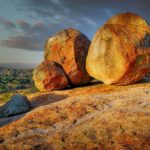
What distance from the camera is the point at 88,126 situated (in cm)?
1595

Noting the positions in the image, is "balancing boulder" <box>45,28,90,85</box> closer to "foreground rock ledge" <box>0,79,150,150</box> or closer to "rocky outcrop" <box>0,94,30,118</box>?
"rocky outcrop" <box>0,94,30,118</box>

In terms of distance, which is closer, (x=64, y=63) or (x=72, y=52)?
(x=72, y=52)

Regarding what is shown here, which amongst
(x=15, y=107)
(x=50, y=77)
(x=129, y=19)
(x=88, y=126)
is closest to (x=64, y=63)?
(x=50, y=77)

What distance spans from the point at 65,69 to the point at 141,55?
7872 millimetres

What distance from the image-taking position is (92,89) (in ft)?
87.2

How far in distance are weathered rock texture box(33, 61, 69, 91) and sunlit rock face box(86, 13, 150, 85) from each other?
330 cm

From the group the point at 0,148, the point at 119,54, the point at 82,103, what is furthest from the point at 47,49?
the point at 0,148

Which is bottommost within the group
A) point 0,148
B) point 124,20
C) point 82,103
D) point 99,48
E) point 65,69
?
point 0,148

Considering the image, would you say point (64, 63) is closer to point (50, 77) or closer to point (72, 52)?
point (72, 52)

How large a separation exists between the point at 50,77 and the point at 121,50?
292 inches

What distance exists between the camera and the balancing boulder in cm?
2858

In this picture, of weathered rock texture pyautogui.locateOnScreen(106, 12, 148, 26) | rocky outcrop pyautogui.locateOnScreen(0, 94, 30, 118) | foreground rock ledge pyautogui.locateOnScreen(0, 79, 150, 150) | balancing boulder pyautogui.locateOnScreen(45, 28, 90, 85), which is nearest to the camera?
foreground rock ledge pyautogui.locateOnScreen(0, 79, 150, 150)

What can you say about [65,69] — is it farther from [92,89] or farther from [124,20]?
[124,20]

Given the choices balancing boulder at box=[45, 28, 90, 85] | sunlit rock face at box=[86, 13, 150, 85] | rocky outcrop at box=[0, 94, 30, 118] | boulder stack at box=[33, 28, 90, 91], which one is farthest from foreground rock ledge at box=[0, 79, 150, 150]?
balancing boulder at box=[45, 28, 90, 85]
